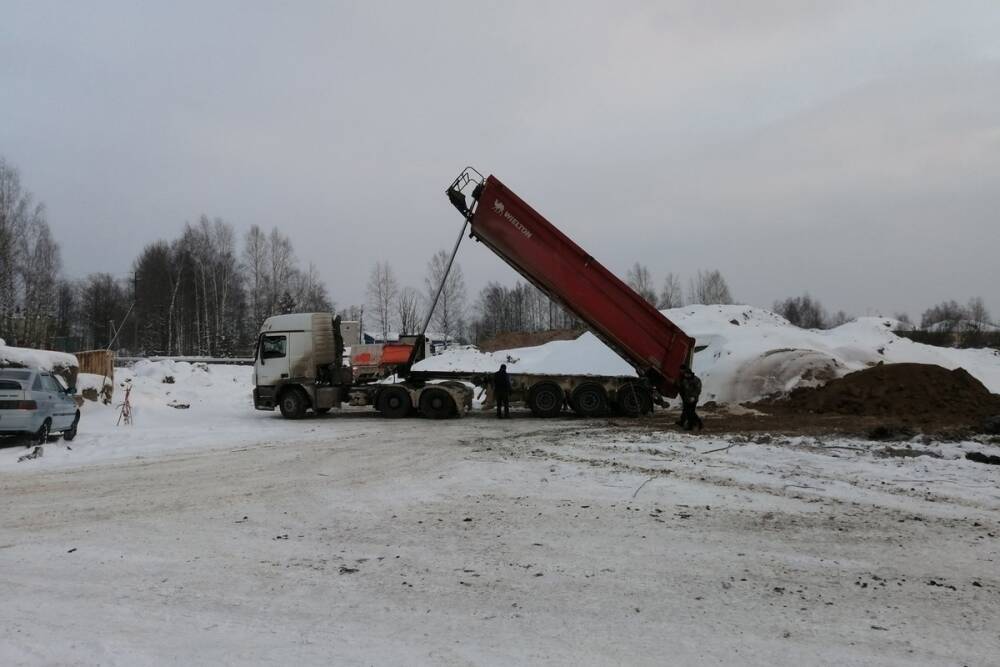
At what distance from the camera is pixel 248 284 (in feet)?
192

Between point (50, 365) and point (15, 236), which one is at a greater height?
point (15, 236)

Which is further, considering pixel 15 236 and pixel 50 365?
pixel 15 236

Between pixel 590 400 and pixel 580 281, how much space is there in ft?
13.0

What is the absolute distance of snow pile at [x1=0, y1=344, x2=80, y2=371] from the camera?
15602 millimetres

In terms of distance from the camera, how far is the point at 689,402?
14461 mm

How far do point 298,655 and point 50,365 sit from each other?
17323 mm

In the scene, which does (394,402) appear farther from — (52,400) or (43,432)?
(43,432)

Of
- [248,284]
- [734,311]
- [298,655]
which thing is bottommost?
[298,655]

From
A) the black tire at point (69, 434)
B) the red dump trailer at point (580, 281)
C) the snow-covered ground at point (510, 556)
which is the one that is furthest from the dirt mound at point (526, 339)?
the snow-covered ground at point (510, 556)

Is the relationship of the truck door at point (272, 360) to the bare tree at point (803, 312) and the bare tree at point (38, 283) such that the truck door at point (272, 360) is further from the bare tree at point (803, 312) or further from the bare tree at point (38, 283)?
the bare tree at point (803, 312)

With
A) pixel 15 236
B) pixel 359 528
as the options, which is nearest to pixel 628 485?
pixel 359 528

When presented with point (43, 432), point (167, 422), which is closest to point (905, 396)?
point (167, 422)

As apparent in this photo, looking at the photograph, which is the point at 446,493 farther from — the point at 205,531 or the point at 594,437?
the point at 594,437

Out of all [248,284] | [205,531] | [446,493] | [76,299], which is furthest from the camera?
[76,299]
